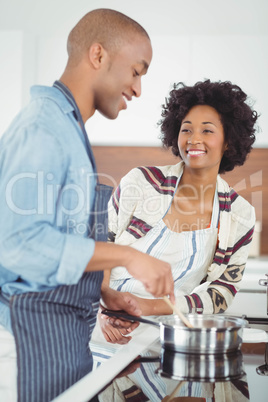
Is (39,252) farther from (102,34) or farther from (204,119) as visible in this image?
(204,119)

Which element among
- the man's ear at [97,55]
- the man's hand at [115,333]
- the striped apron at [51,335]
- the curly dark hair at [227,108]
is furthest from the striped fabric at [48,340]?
the curly dark hair at [227,108]

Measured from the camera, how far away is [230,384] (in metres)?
0.88

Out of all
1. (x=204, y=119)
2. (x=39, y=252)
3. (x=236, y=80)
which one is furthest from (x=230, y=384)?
(x=236, y=80)

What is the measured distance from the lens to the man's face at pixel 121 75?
3.23 feet

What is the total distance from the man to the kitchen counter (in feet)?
0.33

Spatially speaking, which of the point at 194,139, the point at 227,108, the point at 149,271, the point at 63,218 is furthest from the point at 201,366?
the point at 227,108

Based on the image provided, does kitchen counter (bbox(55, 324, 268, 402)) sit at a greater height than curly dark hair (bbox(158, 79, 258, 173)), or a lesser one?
lesser

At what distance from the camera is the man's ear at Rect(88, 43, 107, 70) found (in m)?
0.98

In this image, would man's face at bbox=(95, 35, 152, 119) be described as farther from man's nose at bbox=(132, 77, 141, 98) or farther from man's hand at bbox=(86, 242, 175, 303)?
man's hand at bbox=(86, 242, 175, 303)

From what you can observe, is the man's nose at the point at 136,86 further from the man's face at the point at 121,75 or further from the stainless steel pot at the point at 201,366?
the stainless steel pot at the point at 201,366

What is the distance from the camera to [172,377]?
2.95ft

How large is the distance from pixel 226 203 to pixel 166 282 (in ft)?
3.08

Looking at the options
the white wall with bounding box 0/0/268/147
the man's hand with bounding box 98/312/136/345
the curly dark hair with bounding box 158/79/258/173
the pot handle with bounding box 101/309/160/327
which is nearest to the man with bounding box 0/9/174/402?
the pot handle with bounding box 101/309/160/327

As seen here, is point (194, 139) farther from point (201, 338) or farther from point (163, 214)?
point (201, 338)
